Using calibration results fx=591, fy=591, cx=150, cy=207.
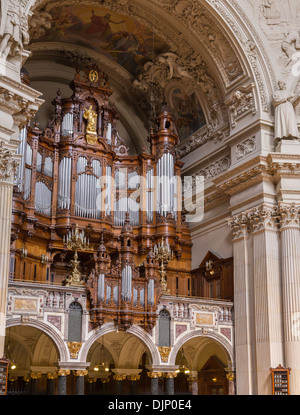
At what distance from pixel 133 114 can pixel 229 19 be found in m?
7.31

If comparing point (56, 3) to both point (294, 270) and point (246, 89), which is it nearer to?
point (246, 89)

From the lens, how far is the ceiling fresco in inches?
943

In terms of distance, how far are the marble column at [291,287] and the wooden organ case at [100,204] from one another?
14.3 feet

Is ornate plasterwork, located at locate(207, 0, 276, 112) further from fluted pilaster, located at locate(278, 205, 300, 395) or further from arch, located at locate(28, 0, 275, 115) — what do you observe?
fluted pilaster, located at locate(278, 205, 300, 395)

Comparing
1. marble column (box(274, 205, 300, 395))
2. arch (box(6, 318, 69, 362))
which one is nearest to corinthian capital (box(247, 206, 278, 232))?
marble column (box(274, 205, 300, 395))

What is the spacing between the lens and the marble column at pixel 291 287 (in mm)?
19109

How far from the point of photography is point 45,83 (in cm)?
2584

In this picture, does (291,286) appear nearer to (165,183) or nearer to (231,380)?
(231,380)

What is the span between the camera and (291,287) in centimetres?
1975

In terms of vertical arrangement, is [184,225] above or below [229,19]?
below

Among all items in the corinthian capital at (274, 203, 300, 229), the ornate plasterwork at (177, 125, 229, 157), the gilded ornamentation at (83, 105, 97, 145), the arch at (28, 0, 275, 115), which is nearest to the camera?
the corinthian capital at (274, 203, 300, 229)

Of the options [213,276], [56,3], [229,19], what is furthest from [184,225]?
[56,3]

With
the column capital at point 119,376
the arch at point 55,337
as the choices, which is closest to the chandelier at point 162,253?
the column capital at point 119,376

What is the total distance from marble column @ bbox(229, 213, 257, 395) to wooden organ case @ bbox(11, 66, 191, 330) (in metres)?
3.10
